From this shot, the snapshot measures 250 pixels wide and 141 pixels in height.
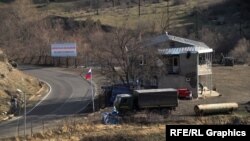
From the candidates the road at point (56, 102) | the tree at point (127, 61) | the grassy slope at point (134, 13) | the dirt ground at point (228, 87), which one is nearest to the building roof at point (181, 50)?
the tree at point (127, 61)

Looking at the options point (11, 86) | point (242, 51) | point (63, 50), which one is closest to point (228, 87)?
point (11, 86)

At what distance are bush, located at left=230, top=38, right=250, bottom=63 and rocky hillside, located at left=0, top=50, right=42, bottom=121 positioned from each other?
3145 centimetres

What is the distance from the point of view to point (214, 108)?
4050 cm

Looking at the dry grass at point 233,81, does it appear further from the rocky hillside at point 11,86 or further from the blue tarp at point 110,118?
the rocky hillside at point 11,86

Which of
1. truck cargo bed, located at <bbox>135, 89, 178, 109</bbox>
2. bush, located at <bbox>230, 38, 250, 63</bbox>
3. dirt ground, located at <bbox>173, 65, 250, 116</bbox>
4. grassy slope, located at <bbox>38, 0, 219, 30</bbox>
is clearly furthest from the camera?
grassy slope, located at <bbox>38, 0, 219, 30</bbox>

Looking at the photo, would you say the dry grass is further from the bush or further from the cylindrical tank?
the cylindrical tank

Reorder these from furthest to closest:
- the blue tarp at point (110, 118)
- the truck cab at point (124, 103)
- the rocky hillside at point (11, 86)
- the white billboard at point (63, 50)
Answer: the white billboard at point (63, 50), the rocky hillside at point (11, 86), the truck cab at point (124, 103), the blue tarp at point (110, 118)

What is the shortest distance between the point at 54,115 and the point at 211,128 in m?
22.4

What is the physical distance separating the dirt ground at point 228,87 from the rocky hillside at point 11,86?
1425 centimetres

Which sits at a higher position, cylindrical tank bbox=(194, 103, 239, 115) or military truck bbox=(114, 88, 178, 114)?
military truck bbox=(114, 88, 178, 114)

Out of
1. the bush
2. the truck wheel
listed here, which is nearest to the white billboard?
the bush

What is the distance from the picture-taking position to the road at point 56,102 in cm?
3955

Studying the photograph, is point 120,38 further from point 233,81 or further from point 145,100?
point 233,81

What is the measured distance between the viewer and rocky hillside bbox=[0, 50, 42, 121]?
4572 cm
